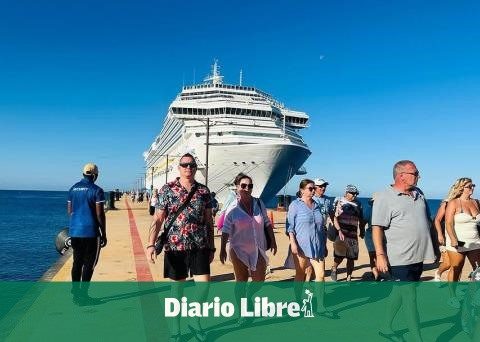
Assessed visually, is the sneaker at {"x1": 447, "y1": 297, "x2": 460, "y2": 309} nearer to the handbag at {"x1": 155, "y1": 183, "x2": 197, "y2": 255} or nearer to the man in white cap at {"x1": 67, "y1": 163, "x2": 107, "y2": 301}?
the handbag at {"x1": 155, "y1": 183, "x2": 197, "y2": 255}

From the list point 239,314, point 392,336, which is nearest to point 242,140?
point 239,314

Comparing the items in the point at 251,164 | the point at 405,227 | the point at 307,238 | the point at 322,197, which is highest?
the point at 251,164

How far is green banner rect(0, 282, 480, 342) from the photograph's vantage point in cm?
448

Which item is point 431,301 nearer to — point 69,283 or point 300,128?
point 69,283

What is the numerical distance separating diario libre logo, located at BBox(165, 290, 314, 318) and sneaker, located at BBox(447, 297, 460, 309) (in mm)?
1793

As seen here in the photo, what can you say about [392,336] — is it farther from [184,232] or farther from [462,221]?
[184,232]

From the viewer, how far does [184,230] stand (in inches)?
182

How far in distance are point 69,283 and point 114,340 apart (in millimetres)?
2795

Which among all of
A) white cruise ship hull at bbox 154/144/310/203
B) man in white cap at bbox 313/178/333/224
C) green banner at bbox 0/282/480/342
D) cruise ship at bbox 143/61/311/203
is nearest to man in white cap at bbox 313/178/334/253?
man in white cap at bbox 313/178/333/224

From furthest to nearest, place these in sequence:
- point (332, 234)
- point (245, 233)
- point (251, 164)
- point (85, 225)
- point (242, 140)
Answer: point (242, 140) → point (251, 164) → point (332, 234) → point (85, 225) → point (245, 233)

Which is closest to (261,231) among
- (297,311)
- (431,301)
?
(297,311)

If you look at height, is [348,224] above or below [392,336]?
above

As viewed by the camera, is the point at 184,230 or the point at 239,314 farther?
the point at 239,314

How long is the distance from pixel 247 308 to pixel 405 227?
215cm
